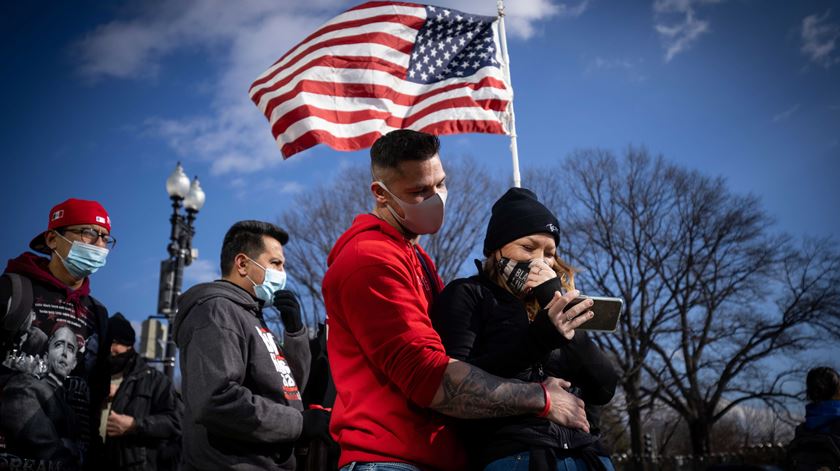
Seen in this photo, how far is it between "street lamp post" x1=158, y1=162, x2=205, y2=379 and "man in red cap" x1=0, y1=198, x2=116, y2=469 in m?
9.14

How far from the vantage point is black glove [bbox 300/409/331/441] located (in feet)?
11.5

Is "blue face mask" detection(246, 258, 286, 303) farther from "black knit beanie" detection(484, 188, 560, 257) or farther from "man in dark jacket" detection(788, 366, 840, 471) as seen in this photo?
"man in dark jacket" detection(788, 366, 840, 471)

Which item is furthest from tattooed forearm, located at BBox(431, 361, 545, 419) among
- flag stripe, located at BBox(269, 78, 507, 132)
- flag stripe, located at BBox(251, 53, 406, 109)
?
flag stripe, located at BBox(251, 53, 406, 109)

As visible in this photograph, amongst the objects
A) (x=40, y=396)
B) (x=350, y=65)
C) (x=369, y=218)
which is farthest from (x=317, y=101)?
(x=369, y=218)

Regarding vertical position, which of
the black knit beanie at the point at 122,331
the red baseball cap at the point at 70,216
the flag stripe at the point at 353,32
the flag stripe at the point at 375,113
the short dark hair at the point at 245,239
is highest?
the flag stripe at the point at 353,32

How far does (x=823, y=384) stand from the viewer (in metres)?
5.86

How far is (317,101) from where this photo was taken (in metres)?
7.91

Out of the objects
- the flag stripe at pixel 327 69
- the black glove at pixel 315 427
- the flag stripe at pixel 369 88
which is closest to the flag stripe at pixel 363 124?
the flag stripe at pixel 369 88

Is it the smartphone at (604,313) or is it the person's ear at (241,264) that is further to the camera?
the person's ear at (241,264)

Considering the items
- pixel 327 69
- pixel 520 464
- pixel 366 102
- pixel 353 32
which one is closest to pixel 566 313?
pixel 520 464

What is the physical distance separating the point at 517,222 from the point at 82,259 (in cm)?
338

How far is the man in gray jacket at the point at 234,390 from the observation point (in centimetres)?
324

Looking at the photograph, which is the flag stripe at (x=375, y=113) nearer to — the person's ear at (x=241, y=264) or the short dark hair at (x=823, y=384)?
the person's ear at (x=241, y=264)

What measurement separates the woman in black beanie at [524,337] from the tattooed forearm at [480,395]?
0.10m
